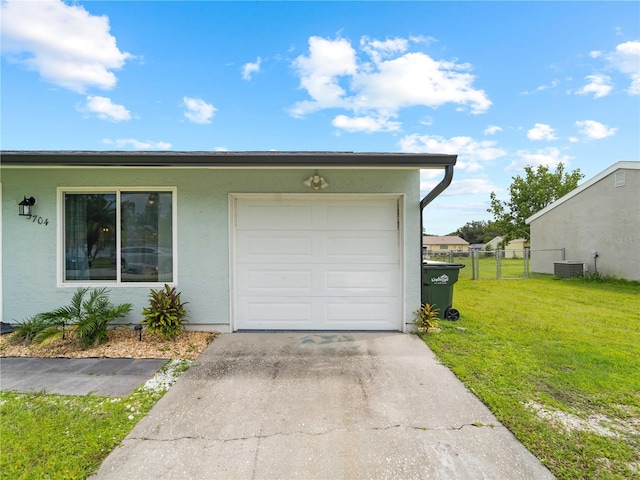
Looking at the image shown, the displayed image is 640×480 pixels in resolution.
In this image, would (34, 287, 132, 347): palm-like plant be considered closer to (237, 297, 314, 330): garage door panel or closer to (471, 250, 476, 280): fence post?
(237, 297, 314, 330): garage door panel

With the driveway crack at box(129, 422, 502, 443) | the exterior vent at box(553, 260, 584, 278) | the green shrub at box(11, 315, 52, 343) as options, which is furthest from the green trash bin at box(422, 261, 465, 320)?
the exterior vent at box(553, 260, 584, 278)

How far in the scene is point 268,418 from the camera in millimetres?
2400

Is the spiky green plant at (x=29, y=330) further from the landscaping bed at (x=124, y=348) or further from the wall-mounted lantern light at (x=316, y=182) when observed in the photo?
the wall-mounted lantern light at (x=316, y=182)

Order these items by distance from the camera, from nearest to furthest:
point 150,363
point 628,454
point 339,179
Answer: point 628,454 < point 150,363 < point 339,179

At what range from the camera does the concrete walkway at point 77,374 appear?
2.93 metres

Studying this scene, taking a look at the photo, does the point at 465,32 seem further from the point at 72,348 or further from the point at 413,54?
the point at 72,348

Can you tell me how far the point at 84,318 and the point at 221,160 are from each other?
3273mm

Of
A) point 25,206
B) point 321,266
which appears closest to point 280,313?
point 321,266

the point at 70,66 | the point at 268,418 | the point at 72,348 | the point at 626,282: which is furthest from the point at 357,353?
the point at 626,282

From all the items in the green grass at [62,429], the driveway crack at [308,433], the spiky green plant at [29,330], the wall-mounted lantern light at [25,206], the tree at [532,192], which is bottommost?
the driveway crack at [308,433]

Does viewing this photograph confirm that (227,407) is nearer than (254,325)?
Yes

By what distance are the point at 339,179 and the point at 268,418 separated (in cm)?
346

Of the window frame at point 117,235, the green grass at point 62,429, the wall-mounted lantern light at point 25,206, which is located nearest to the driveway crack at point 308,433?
the green grass at point 62,429

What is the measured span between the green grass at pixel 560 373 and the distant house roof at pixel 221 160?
2.67m
